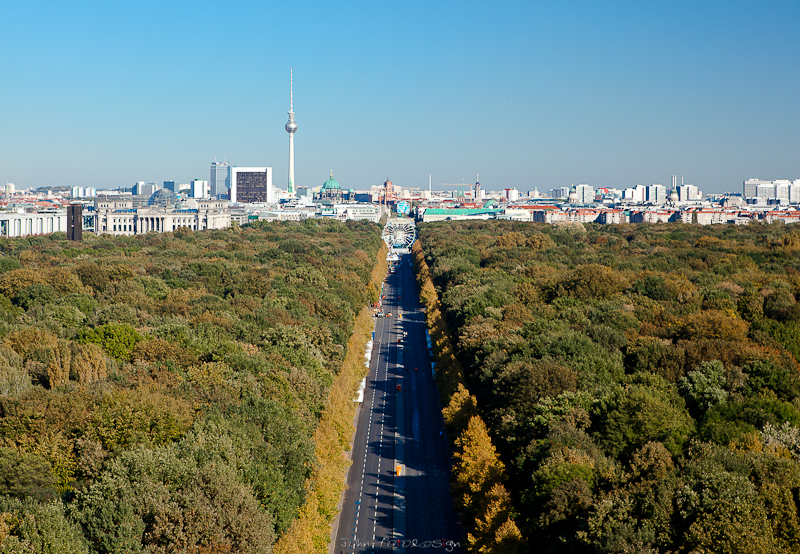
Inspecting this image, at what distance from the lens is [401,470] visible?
3584 cm

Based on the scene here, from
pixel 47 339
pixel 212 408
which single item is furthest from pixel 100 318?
pixel 212 408

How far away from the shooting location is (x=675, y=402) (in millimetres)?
32688

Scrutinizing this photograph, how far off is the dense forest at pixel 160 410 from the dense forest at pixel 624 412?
20.8 ft

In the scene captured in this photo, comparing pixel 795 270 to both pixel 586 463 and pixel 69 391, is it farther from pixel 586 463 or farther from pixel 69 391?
pixel 69 391

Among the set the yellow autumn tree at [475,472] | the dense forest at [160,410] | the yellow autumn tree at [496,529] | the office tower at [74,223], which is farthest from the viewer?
the office tower at [74,223]

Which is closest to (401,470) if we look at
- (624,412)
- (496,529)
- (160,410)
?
(496,529)

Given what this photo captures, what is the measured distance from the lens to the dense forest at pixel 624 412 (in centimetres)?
2211

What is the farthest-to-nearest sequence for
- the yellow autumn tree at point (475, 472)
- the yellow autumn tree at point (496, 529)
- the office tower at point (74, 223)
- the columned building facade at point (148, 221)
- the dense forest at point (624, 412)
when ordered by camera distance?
the columned building facade at point (148, 221)
the office tower at point (74, 223)
the yellow autumn tree at point (475, 472)
the yellow autumn tree at point (496, 529)
the dense forest at point (624, 412)

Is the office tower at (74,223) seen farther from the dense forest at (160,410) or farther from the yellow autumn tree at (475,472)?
the yellow autumn tree at (475,472)

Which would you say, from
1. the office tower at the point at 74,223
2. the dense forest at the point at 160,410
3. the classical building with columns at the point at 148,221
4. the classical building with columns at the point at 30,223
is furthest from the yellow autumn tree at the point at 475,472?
the classical building with columns at the point at 148,221

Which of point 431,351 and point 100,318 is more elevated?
point 100,318

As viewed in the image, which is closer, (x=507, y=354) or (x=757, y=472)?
(x=757, y=472)

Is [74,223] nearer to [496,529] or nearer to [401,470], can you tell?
→ [401,470]

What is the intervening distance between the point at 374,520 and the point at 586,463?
8.86m
